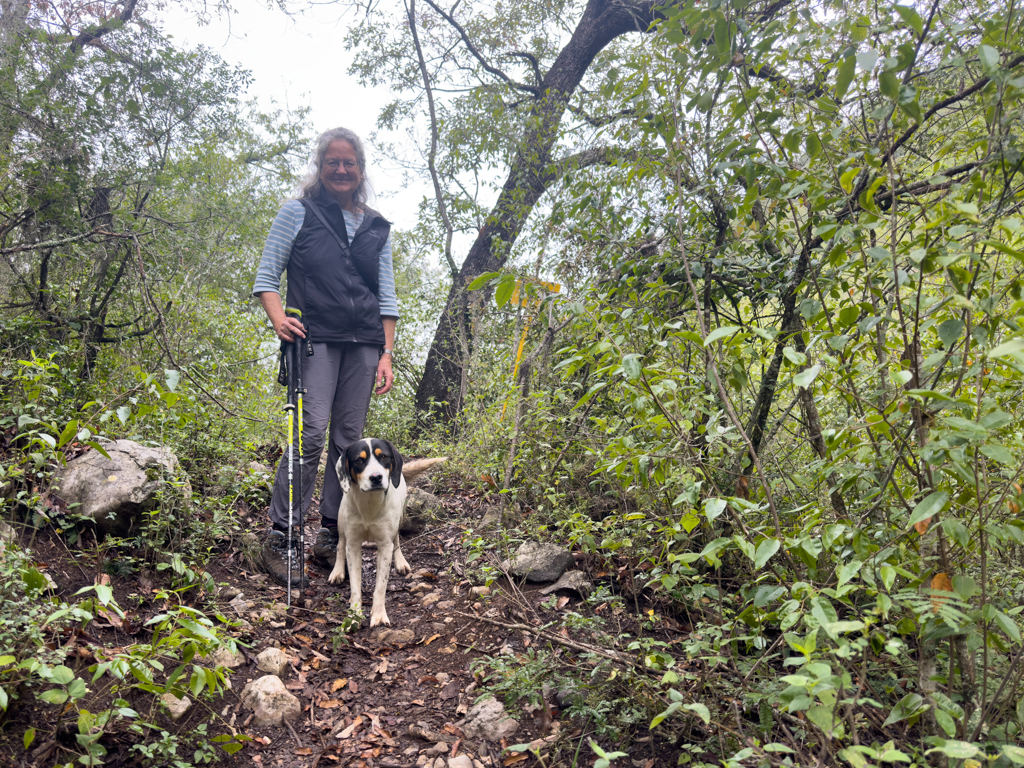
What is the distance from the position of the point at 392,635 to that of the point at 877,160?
3.11m

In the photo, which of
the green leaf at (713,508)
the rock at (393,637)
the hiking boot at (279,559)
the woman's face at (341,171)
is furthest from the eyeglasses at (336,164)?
the green leaf at (713,508)

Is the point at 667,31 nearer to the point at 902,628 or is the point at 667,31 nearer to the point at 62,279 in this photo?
the point at 902,628

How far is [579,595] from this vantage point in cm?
327

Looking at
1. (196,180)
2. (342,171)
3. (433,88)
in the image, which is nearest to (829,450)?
(342,171)

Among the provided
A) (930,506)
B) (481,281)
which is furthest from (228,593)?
(930,506)

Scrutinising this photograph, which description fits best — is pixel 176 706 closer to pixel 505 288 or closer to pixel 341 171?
pixel 505 288

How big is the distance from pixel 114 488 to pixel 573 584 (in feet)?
8.10

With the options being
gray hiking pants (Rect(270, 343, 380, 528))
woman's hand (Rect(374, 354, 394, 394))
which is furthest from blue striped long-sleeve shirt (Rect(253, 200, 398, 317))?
woman's hand (Rect(374, 354, 394, 394))

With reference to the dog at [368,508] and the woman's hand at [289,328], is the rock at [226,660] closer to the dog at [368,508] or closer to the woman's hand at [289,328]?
the dog at [368,508]

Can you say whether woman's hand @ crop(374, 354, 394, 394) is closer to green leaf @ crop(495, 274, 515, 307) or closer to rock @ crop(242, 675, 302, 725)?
rock @ crop(242, 675, 302, 725)

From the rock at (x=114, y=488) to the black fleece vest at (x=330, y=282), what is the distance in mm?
1236

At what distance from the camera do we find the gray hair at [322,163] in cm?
409

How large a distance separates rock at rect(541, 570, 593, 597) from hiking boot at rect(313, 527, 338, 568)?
169 centimetres

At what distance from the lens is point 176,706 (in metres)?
2.18
